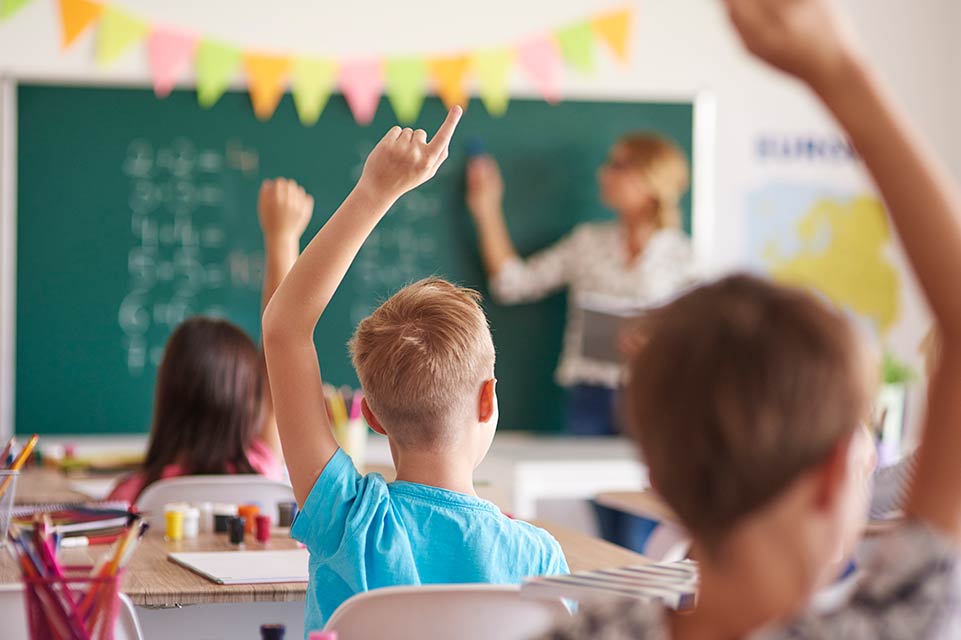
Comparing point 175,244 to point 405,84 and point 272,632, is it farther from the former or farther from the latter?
point 272,632

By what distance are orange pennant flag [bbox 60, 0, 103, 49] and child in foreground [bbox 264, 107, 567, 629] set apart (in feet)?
12.0

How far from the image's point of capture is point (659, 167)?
5270mm

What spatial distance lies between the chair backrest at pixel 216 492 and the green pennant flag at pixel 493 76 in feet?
9.88

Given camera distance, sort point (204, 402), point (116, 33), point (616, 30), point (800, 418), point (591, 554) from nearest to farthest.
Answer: point (800, 418) < point (591, 554) < point (204, 402) < point (116, 33) < point (616, 30)

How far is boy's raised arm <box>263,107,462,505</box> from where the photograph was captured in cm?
141

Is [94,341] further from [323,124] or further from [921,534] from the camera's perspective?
[921,534]

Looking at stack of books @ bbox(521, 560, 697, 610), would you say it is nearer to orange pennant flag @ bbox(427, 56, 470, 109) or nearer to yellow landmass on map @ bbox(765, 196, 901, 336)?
orange pennant flag @ bbox(427, 56, 470, 109)

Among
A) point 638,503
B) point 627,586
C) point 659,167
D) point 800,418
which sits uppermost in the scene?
point 659,167

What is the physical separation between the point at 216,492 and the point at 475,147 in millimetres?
3012

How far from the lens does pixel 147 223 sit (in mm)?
4969

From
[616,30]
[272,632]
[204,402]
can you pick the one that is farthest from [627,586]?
[616,30]

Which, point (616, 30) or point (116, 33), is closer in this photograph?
point (116, 33)

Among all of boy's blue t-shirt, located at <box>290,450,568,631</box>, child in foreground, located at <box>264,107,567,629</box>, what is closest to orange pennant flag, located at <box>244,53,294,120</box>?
child in foreground, located at <box>264,107,567,629</box>

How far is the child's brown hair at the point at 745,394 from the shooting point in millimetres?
775
